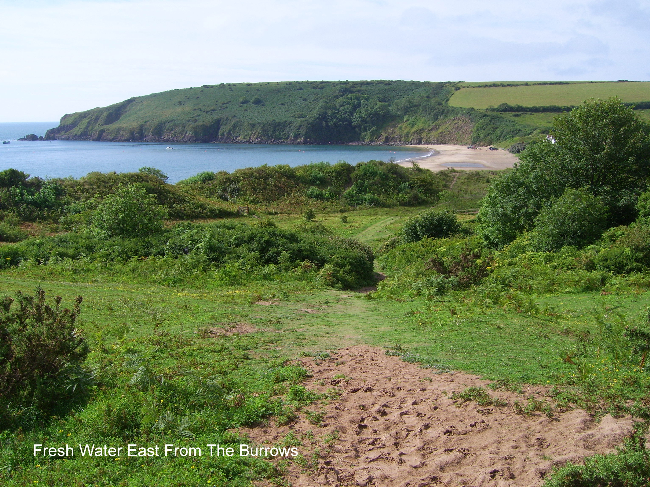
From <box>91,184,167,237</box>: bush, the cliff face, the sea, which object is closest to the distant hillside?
the cliff face

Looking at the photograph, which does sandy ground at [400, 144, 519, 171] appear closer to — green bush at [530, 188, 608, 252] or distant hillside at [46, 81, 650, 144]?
distant hillside at [46, 81, 650, 144]

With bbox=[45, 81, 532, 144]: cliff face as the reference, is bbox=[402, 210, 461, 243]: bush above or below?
below

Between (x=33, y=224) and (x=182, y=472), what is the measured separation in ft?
119

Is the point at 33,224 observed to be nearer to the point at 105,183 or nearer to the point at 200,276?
the point at 105,183

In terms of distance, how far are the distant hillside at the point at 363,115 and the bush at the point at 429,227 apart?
114m

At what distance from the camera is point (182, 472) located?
6.24 metres

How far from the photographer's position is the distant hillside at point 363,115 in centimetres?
14975

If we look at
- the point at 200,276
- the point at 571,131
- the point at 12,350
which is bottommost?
the point at 200,276

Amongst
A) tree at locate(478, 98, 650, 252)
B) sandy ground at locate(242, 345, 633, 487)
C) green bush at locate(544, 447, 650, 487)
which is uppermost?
tree at locate(478, 98, 650, 252)

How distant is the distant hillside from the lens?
149750 mm

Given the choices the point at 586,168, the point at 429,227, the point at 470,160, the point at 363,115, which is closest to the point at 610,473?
the point at 586,168

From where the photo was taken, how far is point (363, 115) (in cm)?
17588

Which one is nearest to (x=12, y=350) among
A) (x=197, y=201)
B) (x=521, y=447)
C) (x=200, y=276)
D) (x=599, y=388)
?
(x=521, y=447)

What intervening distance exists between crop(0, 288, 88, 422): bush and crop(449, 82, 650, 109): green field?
5991 inches
